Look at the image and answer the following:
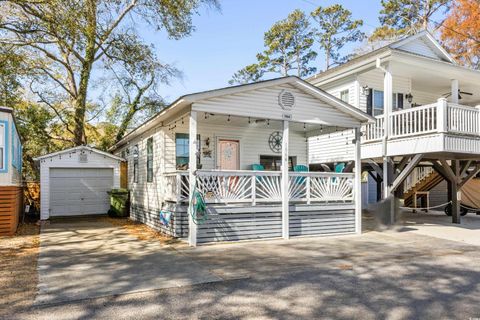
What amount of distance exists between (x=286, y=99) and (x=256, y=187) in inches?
94.0

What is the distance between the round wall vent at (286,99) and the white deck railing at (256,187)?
1.72 meters

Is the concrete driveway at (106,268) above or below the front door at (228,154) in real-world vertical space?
below

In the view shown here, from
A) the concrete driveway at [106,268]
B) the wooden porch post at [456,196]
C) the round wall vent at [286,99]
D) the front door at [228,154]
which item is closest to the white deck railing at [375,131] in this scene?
the wooden porch post at [456,196]

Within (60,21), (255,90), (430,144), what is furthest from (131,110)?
(430,144)

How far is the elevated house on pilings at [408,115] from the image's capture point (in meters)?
10.3

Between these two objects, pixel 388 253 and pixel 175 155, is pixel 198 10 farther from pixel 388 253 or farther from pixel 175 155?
pixel 388 253

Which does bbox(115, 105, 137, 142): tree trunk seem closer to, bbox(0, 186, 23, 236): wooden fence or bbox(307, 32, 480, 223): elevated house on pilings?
bbox(307, 32, 480, 223): elevated house on pilings

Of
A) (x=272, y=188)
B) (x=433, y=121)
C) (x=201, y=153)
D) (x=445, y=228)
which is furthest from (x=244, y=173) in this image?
(x=445, y=228)

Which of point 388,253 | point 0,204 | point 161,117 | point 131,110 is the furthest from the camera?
point 131,110

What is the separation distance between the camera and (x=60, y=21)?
10016 millimetres

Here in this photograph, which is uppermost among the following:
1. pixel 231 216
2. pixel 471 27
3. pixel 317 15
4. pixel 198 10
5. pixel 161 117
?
pixel 317 15

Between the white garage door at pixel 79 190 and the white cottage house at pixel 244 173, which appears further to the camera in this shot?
the white garage door at pixel 79 190

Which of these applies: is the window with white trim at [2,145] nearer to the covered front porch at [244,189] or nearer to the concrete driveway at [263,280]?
the concrete driveway at [263,280]

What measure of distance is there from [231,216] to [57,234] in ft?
15.9
